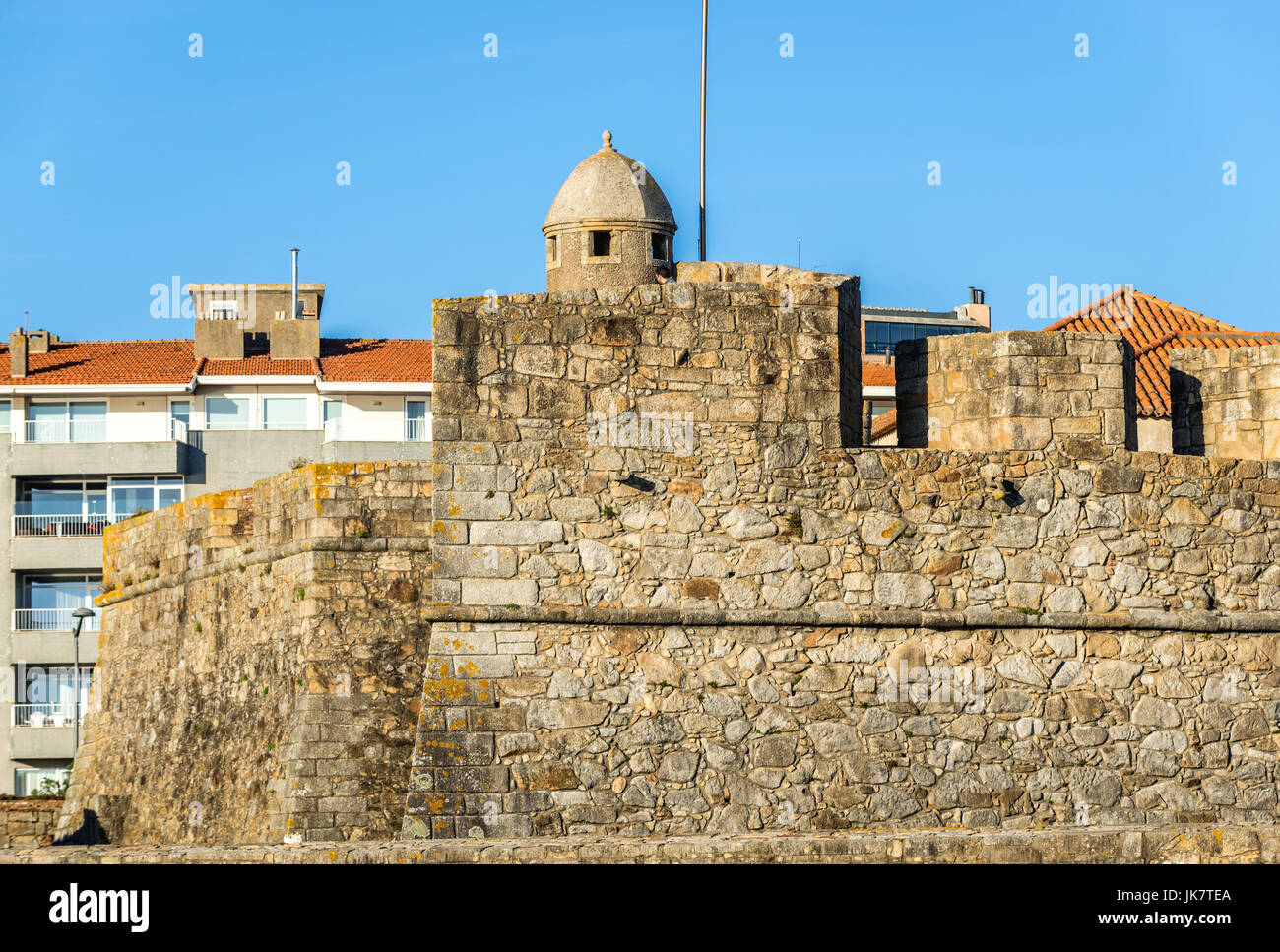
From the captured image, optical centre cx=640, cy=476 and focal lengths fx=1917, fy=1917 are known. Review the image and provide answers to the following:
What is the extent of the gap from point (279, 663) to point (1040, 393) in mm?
6476

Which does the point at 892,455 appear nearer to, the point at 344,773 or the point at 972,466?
the point at 972,466

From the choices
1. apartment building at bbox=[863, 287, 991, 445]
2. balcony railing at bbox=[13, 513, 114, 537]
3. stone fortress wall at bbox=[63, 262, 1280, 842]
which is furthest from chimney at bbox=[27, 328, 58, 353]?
stone fortress wall at bbox=[63, 262, 1280, 842]

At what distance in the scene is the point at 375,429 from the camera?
4591 cm

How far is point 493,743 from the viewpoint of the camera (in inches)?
523

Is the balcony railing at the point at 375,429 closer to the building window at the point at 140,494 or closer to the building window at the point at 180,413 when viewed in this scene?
the building window at the point at 180,413

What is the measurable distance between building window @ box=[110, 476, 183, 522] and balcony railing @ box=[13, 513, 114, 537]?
30cm

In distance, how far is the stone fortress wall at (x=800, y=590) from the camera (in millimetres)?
13375

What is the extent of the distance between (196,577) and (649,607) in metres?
5.68

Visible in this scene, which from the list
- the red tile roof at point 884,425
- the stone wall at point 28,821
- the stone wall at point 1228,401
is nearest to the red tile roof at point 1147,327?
the red tile roof at point 884,425

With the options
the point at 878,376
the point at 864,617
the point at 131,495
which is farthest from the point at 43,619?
the point at 864,617

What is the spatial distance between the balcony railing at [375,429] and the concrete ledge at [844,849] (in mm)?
35042

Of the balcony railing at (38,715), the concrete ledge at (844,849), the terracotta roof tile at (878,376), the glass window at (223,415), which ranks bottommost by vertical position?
the balcony railing at (38,715)
